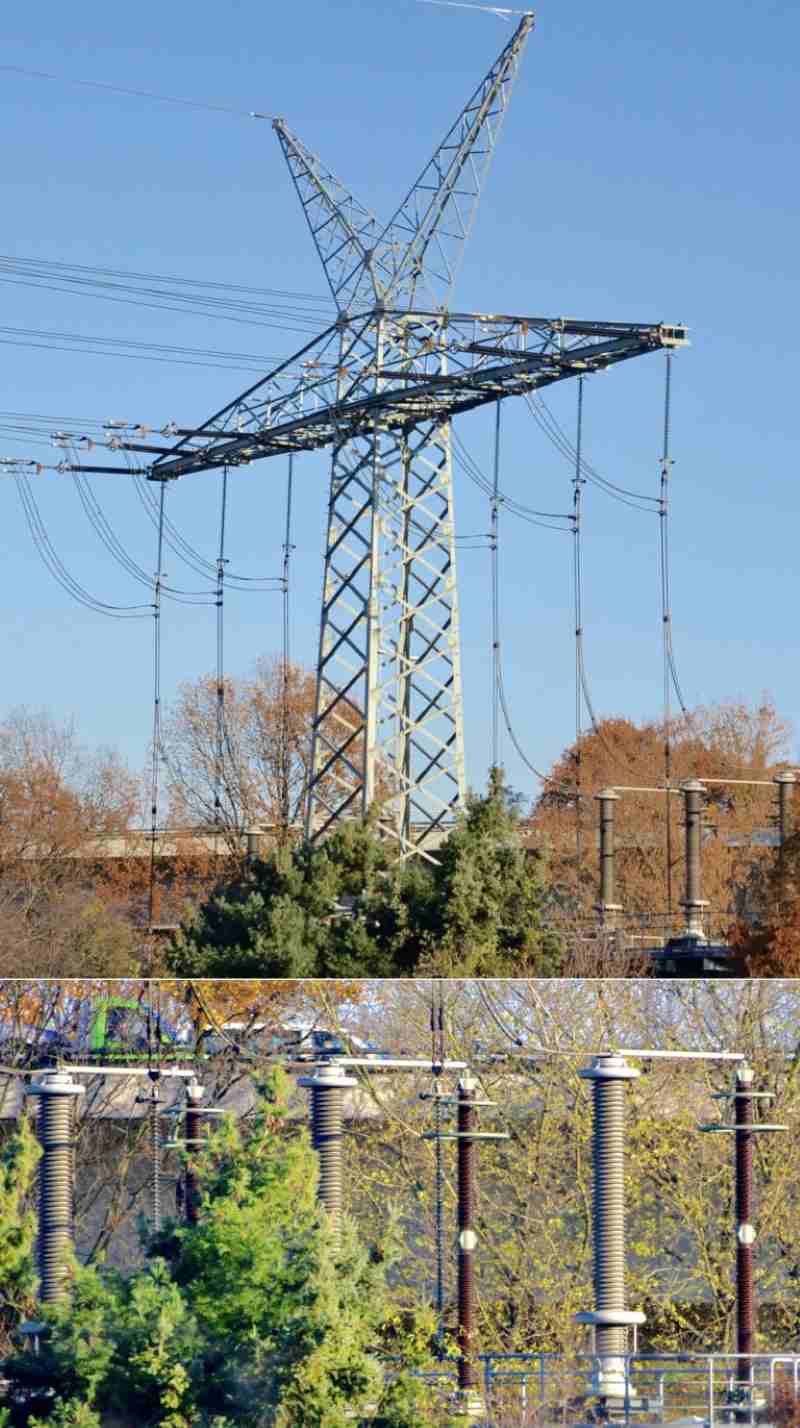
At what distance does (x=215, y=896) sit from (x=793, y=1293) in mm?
11391

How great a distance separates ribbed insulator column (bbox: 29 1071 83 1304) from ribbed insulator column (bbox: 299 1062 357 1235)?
1875 millimetres

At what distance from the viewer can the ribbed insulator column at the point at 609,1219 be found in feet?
60.4

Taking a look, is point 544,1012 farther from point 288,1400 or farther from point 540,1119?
point 288,1400

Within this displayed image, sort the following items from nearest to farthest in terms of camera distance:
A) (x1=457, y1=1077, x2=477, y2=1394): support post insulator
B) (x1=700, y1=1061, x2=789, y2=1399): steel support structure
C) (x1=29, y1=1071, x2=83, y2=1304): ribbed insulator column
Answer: (x1=29, y1=1071, x2=83, y2=1304): ribbed insulator column < (x1=457, y1=1077, x2=477, y2=1394): support post insulator < (x1=700, y1=1061, x2=789, y2=1399): steel support structure

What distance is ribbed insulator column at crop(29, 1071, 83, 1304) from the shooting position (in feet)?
61.3

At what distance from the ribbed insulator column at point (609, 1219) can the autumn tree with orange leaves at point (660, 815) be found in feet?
91.8

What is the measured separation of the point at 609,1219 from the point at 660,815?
159ft

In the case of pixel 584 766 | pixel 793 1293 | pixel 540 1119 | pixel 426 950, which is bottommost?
pixel 793 1293

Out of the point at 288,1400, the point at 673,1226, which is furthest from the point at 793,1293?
the point at 288,1400

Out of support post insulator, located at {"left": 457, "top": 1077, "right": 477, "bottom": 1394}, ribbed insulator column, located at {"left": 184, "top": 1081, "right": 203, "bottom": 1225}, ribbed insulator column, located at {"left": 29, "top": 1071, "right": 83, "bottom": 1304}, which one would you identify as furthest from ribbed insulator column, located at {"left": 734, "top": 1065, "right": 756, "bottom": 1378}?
ribbed insulator column, located at {"left": 29, "top": 1071, "right": 83, "bottom": 1304}

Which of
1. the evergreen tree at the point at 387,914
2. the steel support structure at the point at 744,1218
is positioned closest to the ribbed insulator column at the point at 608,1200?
the steel support structure at the point at 744,1218

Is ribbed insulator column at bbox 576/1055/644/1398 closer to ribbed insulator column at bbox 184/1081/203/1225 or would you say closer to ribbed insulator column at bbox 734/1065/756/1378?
ribbed insulator column at bbox 734/1065/756/1378

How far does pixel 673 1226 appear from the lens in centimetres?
3114

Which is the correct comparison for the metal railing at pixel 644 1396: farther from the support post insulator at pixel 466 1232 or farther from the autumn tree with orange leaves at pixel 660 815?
the autumn tree with orange leaves at pixel 660 815
